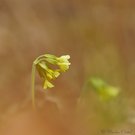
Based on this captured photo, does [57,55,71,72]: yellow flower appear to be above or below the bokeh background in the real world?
below

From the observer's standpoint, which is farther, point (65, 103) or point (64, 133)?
point (65, 103)

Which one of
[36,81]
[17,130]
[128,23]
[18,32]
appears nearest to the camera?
[17,130]

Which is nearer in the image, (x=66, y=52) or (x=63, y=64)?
(x=63, y=64)

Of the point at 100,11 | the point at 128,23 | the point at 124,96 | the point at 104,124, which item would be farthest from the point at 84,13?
the point at 104,124

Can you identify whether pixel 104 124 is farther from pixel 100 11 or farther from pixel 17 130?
pixel 100 11

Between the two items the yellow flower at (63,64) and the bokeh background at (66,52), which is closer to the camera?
the yellow flower at (63,64)

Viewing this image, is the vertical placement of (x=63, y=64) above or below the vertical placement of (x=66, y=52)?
below

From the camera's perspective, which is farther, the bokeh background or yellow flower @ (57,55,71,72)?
the bokeh background

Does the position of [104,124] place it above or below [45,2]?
below
